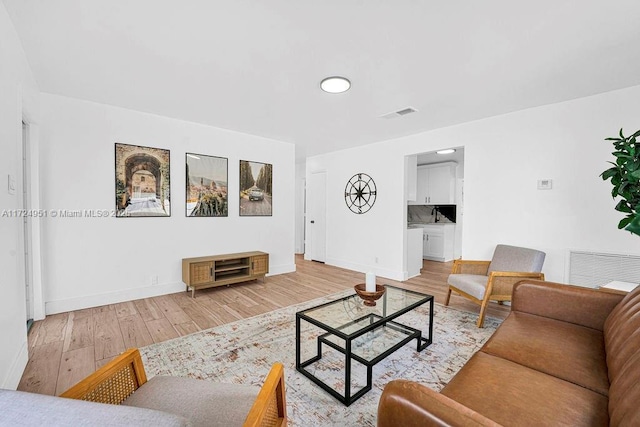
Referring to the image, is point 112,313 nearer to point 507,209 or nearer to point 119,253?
point 119,253

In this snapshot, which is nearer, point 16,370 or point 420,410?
point 420,410

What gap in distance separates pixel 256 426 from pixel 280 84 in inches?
105

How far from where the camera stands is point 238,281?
4023 mm

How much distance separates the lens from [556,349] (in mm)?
1497

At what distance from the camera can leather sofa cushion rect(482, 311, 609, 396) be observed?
129cm

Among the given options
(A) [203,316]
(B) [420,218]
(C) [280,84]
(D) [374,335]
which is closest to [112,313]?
(A) [203,316]

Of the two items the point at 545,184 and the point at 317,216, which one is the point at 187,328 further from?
the point at 545,184

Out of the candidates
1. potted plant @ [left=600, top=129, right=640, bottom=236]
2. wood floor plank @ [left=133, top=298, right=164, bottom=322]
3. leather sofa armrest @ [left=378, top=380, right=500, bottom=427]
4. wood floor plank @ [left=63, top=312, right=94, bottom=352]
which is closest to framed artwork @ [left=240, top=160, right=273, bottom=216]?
Result: wood floor plank @ [left=133, top=298, right=164, bottom=322]

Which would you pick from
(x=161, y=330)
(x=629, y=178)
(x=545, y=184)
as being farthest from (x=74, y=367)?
(x=545, y=184)

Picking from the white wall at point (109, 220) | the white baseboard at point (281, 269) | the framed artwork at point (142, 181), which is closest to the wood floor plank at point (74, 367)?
the white wall at point (109, 220)

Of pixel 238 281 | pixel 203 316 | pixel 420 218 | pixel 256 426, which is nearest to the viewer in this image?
pixel 256 426

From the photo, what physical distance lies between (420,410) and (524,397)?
2.03 feet

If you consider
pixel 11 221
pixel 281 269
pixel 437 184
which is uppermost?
pixel 437 184

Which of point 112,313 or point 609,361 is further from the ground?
point 609,361
